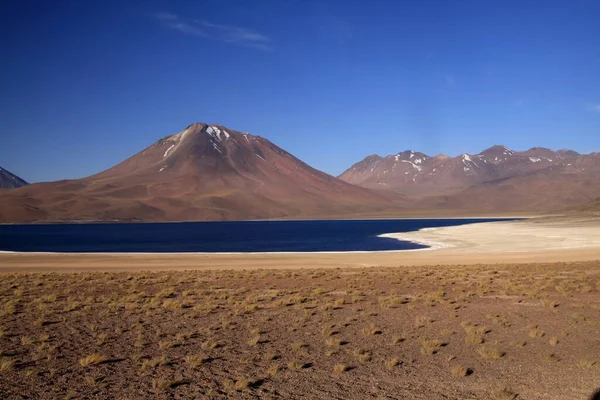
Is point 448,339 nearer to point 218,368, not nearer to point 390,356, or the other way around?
point 390,356

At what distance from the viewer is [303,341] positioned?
1241cm

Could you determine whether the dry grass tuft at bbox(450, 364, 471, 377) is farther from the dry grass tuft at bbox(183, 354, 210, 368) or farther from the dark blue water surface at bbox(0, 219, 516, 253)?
the dark blue water surface at bbox(0, 219, 516, 253)

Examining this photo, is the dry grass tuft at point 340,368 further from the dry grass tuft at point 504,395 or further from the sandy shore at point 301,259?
the sandy shore at point 301,259

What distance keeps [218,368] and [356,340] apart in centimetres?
369

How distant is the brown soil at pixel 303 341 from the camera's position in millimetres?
9148

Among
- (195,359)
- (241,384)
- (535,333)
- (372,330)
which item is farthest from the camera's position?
(372,330)

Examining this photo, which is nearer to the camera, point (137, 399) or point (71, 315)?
point (137, 399)

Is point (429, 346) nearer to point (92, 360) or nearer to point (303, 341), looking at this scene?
point (303, 341)

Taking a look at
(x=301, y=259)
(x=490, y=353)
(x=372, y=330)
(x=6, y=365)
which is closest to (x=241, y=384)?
(x=6, y=365)

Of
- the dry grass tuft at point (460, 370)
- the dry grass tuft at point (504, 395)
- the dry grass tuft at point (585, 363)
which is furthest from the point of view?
the dry grass tuft at point (585, 363)

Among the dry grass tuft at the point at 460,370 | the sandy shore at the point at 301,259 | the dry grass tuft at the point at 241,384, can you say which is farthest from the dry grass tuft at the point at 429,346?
the sandy shore at the point at 301,259

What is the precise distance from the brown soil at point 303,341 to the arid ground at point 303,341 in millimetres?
40

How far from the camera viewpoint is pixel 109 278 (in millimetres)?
25812

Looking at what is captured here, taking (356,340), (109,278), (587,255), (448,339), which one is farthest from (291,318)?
(587,255)
